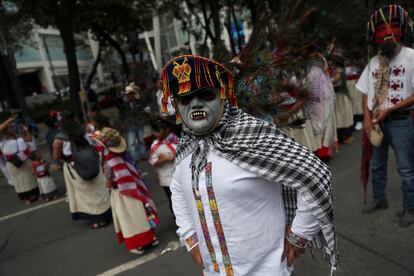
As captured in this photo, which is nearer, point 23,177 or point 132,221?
point 132,221

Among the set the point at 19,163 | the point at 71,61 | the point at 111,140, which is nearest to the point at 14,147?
the point at 19,163

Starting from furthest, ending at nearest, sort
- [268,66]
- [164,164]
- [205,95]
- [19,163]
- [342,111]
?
[342,111]
[19,163]
[164,164]
[268,66]
[205,95]

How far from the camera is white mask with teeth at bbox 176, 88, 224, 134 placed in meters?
1.49

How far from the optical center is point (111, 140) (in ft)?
12.0

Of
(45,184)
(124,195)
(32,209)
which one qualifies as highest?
(124,195)

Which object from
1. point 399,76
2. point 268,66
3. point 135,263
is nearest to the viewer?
point 268,66

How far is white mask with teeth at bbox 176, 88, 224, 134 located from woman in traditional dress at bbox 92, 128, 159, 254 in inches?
90.2

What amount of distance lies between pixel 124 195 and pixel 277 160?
→ 2.65 m

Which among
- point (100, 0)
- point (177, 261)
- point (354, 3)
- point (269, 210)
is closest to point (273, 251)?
point (269, 210)

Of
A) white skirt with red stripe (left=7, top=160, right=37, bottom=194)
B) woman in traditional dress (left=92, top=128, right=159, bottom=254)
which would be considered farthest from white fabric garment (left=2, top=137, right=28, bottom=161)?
woman in traditional dress (left=92, top=128, right=159, bottom=254)

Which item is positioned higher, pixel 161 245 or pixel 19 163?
pixel 19 163

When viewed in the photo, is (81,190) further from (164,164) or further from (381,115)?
(381,115)

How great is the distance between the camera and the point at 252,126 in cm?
148

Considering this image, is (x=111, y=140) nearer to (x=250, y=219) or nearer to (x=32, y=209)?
(x=250, y=219)
